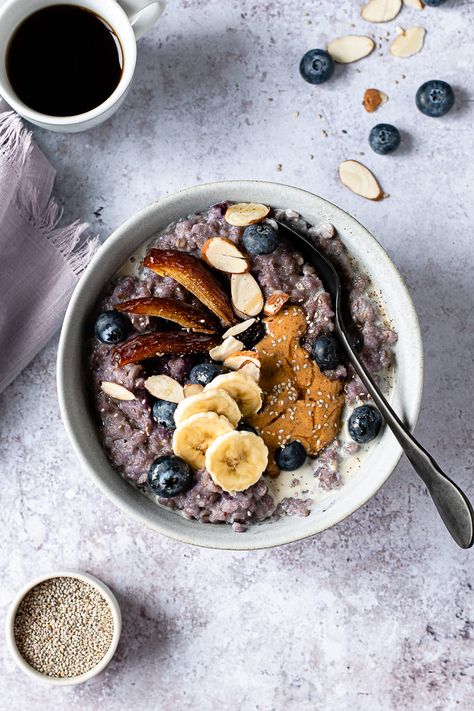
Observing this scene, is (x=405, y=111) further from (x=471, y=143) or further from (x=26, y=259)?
(x=26, y=259)

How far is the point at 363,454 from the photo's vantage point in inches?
69.9

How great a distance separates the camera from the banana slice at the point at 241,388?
5.35 feet

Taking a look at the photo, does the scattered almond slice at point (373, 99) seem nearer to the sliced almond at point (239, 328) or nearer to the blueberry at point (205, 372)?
the sliced almond at point (239, 328)

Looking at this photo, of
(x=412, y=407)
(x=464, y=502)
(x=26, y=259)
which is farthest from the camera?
(x=26, y=259)

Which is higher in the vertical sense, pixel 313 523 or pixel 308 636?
pixel 313 523

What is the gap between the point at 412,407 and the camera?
169cm

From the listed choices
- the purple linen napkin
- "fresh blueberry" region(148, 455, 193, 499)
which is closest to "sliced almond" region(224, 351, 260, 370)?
"fresh blueberry" region(148, 455, 193, 499)

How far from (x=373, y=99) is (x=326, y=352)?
71 cm

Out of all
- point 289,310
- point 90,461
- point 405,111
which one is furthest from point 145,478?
point 405,111

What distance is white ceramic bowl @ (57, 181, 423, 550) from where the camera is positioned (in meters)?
1.71

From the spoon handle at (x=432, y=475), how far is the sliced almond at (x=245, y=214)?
0.30 metres

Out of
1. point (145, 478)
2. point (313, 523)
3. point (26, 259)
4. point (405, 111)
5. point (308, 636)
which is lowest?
point (308, 636)

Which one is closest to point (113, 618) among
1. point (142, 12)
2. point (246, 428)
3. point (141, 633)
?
point (141, 633)

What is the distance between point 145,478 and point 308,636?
0.63 metres
